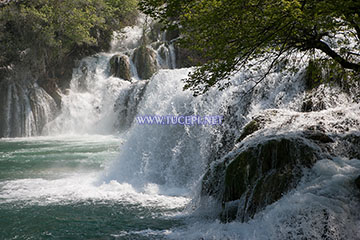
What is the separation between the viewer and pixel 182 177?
9.07 m

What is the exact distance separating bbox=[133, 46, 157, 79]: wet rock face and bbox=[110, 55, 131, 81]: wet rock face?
0.68 m

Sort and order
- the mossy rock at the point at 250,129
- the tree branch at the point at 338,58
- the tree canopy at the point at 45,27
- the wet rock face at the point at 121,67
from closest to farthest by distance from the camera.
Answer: the tree branch at the point at 338,58 → the mossy rock at the point at 250,129 → the tree canopy at the point at 45,27 → the wet rock face at the point at 121,67

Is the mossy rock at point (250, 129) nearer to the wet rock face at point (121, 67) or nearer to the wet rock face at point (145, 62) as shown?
the wet rock face at point (145, 62)

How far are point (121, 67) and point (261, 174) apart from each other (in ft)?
61.4

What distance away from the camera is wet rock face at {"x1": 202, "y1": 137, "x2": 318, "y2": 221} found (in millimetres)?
4734

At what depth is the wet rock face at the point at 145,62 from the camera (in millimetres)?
22141

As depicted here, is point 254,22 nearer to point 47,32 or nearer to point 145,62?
point 145,62

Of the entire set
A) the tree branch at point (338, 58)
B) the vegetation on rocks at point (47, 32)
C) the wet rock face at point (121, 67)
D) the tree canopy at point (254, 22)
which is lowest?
the tree branch at point (338, 58)

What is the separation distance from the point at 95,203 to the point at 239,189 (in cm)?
366

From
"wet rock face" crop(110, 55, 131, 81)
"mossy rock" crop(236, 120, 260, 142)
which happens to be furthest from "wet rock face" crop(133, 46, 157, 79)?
"mossy rock" crop(236, 120, 260, 142)

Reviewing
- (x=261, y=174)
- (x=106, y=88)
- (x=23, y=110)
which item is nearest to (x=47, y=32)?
(x=106, y=88)

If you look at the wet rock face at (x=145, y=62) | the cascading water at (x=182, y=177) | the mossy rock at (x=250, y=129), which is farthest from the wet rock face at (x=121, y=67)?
the mossy rock at (x=250, y=129)

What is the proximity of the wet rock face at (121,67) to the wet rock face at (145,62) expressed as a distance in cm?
68

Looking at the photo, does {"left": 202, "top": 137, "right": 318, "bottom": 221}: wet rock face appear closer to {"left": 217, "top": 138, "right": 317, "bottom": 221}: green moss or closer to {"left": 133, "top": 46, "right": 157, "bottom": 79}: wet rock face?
{"left": 217, "top": 138, "right": 317, "bottom": 221}: green moss
